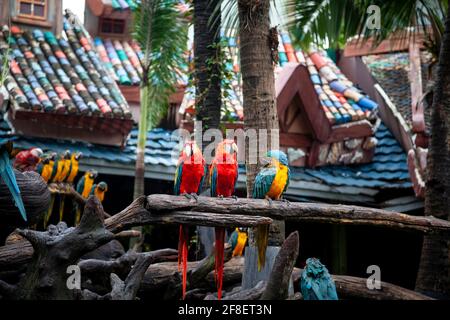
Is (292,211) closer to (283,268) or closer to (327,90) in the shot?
(283,268)

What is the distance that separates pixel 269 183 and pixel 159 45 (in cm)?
480

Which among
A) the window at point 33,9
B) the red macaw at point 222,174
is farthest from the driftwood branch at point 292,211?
the window at point 33,9

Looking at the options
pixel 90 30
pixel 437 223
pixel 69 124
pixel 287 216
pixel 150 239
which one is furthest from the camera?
pixel 90 30

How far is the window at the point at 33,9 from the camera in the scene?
1298 centimetres

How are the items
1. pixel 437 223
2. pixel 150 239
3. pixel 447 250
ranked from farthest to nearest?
pixel 150 239 < pixel 447 250 < pixel 437 223

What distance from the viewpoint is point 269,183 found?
696 centimetres

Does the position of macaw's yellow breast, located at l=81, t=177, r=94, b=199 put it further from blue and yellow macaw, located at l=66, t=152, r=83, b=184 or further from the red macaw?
the red macaw

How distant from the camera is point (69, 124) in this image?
11562mm

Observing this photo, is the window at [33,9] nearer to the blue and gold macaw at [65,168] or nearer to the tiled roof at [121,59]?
the tiled roof at [121,59]

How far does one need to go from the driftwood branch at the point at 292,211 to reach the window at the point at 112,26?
7973 millimetres

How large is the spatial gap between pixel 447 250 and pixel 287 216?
9.59 ft

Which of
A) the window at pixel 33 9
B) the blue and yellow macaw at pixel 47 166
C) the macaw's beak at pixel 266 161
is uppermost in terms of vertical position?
the window at pixel 33 9

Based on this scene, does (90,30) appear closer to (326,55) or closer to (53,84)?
(53,84)
